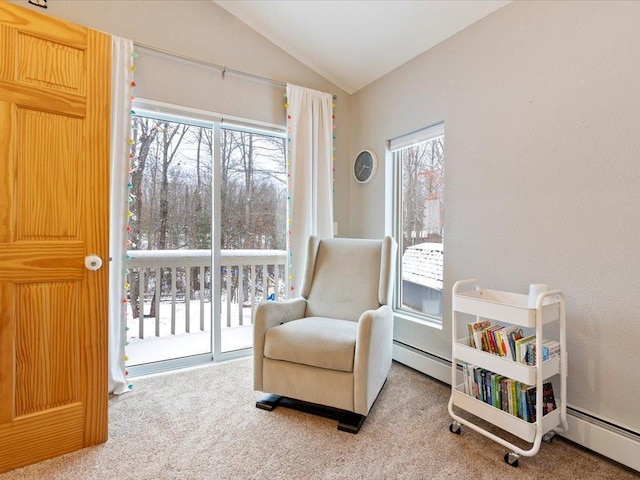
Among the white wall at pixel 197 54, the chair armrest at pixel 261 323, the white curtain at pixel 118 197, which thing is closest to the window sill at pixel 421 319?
the chair armrest at pixel 261 323

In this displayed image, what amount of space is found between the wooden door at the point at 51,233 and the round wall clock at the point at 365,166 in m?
1.98

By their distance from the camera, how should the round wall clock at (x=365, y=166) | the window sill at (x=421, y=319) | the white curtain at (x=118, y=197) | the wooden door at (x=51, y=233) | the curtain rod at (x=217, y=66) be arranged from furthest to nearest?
the round wall clock at (x=365, y=166) → the window sill at (x=421, y=319) → the curtain rod at (x=217, y=66) → the white curtain at (x=118, y=197) → the wooden door at (x=51, y=233)

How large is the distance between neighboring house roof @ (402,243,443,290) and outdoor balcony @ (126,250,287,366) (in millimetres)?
1068

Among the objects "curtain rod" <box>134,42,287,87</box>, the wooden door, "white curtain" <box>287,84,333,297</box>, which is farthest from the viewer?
"white curtain" <box>287,84,333,297</box>

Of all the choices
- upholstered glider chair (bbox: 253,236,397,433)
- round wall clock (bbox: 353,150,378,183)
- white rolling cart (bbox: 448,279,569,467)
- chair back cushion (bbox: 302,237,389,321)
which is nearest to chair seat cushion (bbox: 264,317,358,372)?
upholstered glider chair (bbox: 253,236,397,433)

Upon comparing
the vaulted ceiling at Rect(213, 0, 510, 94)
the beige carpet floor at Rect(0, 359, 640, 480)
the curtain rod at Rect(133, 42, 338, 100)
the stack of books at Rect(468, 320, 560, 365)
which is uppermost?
the vaulted ceiling at Rect(213, 0, 510, 94)

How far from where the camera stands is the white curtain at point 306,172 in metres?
2.80

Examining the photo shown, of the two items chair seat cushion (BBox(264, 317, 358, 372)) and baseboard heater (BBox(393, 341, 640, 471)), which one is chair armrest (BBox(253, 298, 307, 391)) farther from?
baseboard heater (BBox(393, 341, 640, 471))

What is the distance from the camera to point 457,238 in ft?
7.34

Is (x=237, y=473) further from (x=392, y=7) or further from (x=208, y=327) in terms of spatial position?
(x=392, y=7)

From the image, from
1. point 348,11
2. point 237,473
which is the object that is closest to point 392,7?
point 348,11

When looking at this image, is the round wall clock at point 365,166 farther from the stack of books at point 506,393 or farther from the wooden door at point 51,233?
the wooden door at point 51,233

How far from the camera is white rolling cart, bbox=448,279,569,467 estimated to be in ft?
4.75

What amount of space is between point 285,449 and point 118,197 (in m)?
1.77
